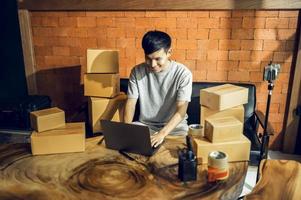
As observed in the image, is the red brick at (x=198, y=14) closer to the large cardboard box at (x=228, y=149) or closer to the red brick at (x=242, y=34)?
the red brick at (x=242, y=34)

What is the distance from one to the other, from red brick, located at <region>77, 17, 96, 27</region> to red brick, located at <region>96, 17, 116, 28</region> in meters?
0.04

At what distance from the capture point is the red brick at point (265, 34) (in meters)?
2.96

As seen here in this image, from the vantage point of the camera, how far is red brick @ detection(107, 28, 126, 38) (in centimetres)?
316

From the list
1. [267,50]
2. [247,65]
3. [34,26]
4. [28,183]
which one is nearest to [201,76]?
[247,65]

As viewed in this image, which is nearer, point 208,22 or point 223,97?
point 223,97

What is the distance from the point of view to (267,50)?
302cm

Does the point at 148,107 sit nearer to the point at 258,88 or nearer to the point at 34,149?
the point at 34,149

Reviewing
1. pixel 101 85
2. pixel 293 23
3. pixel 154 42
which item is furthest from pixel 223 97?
pixel 293 23

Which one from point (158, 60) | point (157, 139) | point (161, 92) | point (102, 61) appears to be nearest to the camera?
point (157, 139)

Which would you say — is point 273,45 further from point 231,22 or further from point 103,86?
point 103,86

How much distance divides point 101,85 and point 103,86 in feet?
0.07

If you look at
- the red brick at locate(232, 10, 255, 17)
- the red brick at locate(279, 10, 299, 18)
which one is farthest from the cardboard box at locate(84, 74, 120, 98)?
the red brick at locate(279, 10, 299, 18)

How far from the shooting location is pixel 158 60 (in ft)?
7.35

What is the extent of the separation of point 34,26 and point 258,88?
2.37 m
